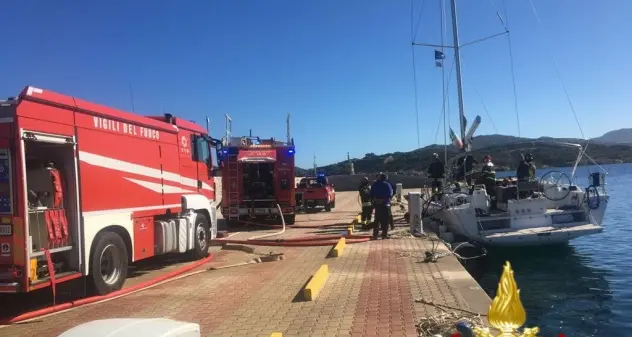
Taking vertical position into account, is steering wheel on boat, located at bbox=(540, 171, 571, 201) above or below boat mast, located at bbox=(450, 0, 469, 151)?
below

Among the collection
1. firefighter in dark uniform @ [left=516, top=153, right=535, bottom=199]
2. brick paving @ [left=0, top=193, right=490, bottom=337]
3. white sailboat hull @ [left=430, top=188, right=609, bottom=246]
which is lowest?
brick paving @ [left=0, top=193, right=490, bottom=337]

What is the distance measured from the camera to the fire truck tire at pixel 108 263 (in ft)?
26.0

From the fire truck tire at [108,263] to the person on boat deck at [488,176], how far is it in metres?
10.8

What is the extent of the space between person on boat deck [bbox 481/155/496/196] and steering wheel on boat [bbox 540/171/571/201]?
1.36m

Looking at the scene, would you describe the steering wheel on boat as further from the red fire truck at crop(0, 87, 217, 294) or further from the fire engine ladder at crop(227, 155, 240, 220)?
the fire engine ladder at crop(227, 155, 240, 220)

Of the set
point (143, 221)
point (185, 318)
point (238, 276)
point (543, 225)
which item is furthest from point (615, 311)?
point (143, 221)

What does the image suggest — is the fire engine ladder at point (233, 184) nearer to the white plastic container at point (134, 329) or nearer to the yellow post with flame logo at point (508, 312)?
the white plastic container at point (134, 329)

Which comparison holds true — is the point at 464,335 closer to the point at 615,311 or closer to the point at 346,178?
the point at 615,311

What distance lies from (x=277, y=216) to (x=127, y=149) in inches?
463

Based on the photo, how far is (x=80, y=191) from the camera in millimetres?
7633

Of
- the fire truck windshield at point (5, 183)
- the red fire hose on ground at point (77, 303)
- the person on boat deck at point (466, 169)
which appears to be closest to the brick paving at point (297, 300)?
the red fire hose on ground at point (77, 303)

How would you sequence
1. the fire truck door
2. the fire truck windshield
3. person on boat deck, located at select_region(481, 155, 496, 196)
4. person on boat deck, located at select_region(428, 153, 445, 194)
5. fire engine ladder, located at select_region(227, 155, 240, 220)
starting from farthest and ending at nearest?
fire engine ladder, located at select_region(227, 155, 240, 220) → person on boat deck, located at select_region(428, 153, 445, 194) → person on boat deck, located at select_region(481, 155, 496, 196) → the fire truck door → the fire truck windshield

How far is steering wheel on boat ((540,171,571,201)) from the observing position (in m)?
14.5

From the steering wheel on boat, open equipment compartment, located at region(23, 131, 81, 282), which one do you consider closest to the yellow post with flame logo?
open equipment compartment, located at region(23, 131, 81, 282)
